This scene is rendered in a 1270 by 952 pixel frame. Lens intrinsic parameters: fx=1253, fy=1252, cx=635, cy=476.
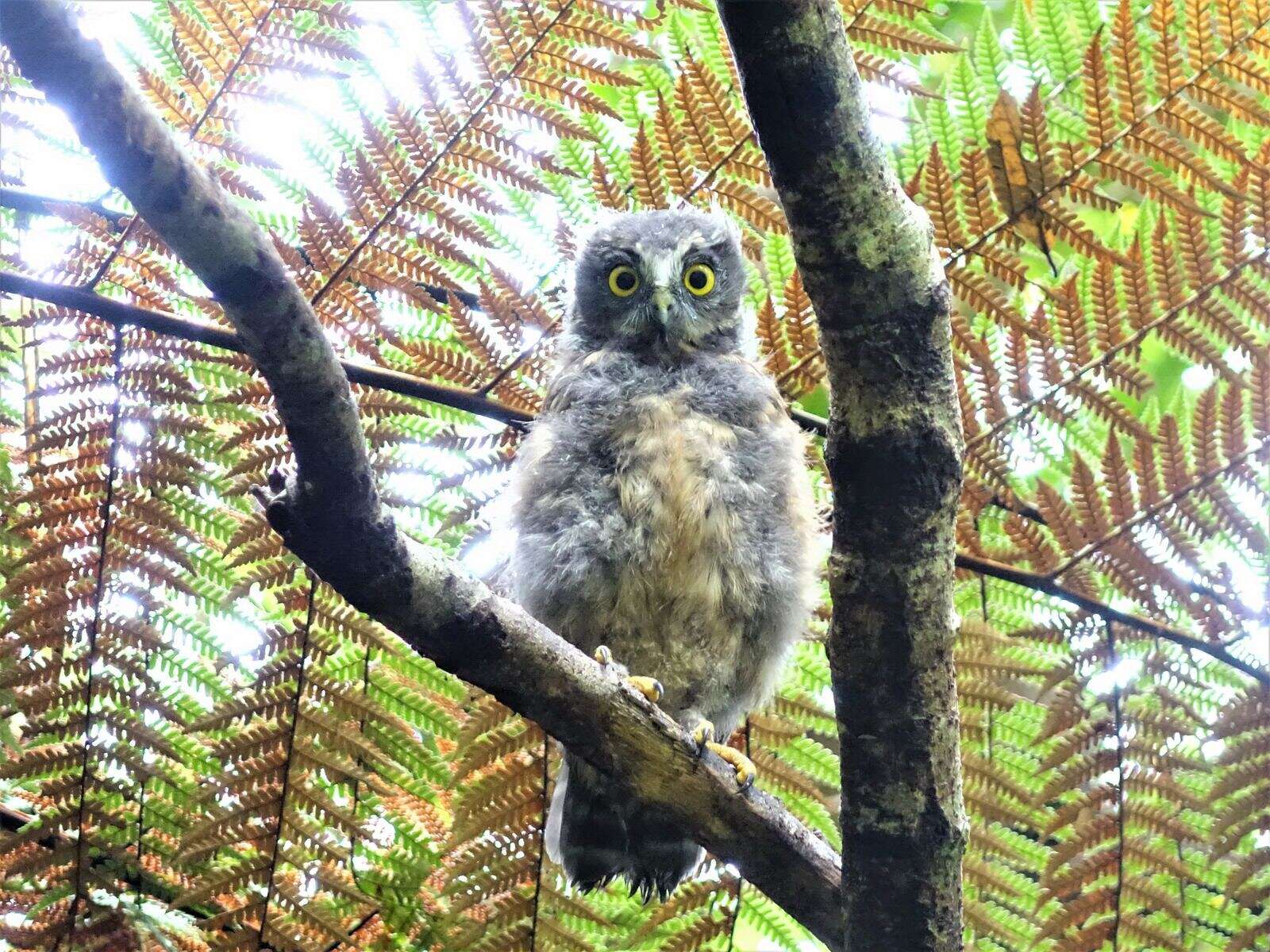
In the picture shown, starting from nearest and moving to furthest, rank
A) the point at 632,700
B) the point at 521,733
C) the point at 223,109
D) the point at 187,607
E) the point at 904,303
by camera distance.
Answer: the point at 904,303 < the point at 632,700 < the point at 223,109 < the point at 521,733 < the point at 187,607

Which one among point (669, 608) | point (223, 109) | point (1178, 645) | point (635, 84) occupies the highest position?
point (635, 84)

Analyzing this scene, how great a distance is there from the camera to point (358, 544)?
1717mm

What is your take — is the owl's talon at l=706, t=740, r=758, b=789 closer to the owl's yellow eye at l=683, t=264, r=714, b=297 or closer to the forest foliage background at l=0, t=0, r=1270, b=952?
the forest foliage background at l=0, t=0, r=1270, b=952

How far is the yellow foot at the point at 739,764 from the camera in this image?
2.24 meters

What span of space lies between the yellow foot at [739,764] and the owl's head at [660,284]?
131cm

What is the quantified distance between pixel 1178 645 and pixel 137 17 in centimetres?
316

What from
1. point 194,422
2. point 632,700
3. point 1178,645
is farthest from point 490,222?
point 1178,645

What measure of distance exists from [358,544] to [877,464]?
30.4 inches

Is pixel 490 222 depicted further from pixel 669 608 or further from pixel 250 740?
pixel 250 740

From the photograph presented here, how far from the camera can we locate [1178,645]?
3312 mm

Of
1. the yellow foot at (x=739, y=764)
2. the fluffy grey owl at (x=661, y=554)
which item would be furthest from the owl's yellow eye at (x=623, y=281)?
the yellow foot at (x=739, y=764)

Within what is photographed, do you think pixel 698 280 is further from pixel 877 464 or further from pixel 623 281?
pixel 877 464

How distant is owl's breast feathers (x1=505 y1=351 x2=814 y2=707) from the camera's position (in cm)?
294

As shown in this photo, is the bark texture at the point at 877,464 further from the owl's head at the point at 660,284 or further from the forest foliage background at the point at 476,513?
the owl's head at the point at 660,284
